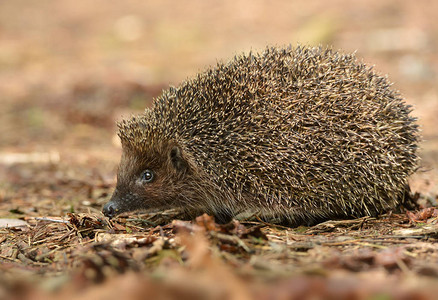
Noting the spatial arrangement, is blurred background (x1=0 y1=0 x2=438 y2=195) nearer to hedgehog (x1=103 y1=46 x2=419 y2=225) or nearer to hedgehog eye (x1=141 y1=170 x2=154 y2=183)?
hedgehog (x1=103 y1=46 x2=419 y2=225)

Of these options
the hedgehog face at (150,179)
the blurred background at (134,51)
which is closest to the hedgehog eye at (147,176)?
the hedgehog face at (150,179)

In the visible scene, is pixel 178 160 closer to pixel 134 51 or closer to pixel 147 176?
pixel 147 176

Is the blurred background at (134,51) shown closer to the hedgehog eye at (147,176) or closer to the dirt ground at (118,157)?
the dirt ground at (118,157)

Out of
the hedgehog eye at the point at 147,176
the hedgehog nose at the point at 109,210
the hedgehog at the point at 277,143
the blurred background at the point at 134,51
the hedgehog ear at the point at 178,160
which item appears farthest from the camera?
the blurred background at the point at 134,51

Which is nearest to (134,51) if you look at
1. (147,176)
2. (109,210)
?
(147,176)

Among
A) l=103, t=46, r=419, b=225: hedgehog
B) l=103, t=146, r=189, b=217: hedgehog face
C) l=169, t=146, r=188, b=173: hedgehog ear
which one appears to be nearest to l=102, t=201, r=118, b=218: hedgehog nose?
l=103, t=46, r=419, b=225: hedgehog

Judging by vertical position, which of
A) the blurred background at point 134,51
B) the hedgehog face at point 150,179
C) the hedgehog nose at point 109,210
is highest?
the blurred background at point 134,51
